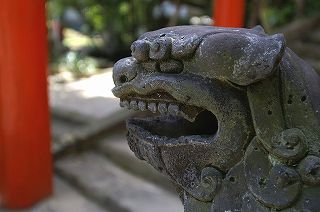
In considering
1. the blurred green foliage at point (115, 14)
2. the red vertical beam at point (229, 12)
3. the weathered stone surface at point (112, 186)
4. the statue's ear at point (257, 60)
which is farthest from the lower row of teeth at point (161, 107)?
the blurred green foliage at point (115, 14)

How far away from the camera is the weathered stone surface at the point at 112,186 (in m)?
2.91

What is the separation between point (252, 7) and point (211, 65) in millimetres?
5505

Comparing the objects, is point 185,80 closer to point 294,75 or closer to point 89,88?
point 294,75

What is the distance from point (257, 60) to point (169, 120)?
1.32ft

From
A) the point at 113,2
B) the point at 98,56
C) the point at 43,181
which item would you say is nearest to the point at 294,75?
the point at 43,181

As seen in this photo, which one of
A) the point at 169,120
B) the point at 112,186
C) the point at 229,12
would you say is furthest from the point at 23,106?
the point at 169,120

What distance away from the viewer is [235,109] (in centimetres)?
116

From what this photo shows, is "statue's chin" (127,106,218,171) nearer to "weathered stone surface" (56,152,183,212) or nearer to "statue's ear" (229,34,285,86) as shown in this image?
"statue's ear" (229,34,285,86)

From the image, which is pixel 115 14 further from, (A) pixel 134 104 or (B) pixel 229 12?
(A) pixel 134 104

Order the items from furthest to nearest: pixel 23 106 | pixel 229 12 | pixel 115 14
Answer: pixel 115 14 → pixel 229 12 → pixel 23 106

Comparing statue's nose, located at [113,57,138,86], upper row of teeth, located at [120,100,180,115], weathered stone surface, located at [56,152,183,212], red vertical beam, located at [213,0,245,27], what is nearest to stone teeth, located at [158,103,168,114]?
upper row of teeth, located at [120,100,180,115]

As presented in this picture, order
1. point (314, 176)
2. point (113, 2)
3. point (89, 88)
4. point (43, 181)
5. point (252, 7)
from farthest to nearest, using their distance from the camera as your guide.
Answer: point (113, 2), point (252, 7), point (89, 88), point (43, 181), point (314, 176)

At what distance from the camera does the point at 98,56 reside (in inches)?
364

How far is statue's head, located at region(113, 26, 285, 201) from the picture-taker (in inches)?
44.1
